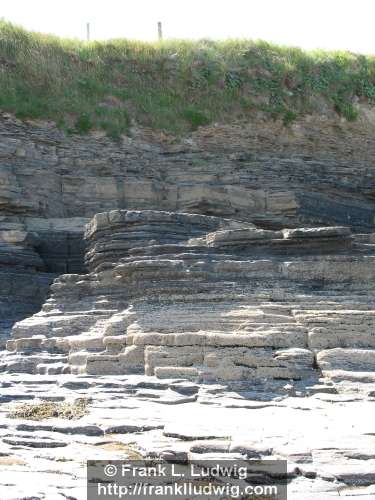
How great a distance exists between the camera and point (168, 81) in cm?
2530

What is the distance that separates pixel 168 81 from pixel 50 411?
1795 centimetres

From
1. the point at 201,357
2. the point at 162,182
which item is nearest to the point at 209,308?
the point at 201,357

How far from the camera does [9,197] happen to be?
747 inches

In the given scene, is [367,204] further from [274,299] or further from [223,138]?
[274,299]

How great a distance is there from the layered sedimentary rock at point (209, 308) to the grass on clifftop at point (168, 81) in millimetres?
9665

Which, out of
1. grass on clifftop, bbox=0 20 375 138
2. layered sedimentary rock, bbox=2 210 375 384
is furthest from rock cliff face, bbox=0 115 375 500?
grass on clifftop, bbox=0 20 375 138

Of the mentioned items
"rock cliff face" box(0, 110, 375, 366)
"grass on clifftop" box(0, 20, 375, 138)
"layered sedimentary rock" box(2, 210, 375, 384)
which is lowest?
"layered sedimentary rock" box(2, 210, 375, 384)

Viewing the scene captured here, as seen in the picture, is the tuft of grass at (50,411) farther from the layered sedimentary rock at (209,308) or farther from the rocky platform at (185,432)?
the layered sedimentary rock at (209,308)

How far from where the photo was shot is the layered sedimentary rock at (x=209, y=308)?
10938 mm

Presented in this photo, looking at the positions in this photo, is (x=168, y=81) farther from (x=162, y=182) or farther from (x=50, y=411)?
(x=50, y=411)

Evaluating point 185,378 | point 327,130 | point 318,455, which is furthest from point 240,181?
point 318,455

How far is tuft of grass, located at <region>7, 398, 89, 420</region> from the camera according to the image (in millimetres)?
8992

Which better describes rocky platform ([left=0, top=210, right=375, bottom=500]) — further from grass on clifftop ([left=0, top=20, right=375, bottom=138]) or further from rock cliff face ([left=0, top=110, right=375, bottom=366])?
grass on clifftop ([left=0, top=20, right=375, bottom=138])

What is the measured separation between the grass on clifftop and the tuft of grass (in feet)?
47.3
